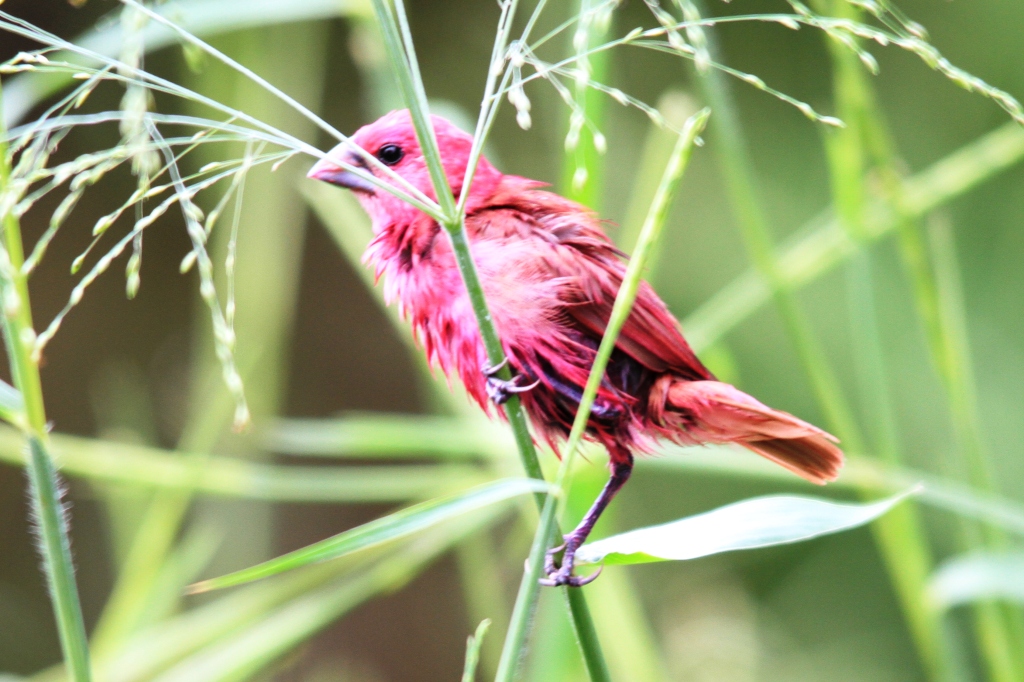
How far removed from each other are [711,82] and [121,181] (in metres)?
2.94

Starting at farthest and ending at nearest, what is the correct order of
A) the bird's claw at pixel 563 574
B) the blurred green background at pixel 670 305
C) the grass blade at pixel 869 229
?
the blurred green background at pixel 670 305 → the grass blade at pixel 869 229 → the bird's claw at pixel 563 574

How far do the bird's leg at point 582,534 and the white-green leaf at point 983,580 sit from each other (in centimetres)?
37

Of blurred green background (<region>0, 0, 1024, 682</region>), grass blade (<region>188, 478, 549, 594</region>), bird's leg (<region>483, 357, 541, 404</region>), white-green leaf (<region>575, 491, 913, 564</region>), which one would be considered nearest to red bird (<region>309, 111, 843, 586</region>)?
bird's leg (<region>483, 357, 541, 404</region>)

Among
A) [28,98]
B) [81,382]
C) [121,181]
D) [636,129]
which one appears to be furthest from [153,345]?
[28,98]

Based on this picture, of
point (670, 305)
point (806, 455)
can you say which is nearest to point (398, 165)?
point (806, 455)

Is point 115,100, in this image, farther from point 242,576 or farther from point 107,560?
point 242,576

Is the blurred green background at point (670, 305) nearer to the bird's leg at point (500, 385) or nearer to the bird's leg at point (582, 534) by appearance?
the bird's leg at point (582, 534)

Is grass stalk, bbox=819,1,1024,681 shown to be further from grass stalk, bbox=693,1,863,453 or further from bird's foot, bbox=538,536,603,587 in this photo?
bird's foot, bbox=538,536,603,587

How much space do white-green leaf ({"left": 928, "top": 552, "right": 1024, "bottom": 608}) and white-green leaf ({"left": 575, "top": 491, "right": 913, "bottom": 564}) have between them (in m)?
0.37

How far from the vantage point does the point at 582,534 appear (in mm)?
998

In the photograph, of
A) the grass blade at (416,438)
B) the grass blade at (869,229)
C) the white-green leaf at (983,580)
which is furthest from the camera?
the grass blade at (416,438)

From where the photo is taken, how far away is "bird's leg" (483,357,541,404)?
2.15 feet

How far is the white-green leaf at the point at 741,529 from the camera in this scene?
67cm

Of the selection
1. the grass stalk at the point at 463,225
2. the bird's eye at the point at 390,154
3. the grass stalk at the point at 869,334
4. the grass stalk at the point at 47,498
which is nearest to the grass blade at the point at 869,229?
the grass stalk at the point at 869,334
